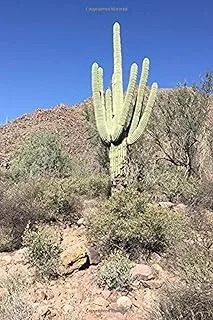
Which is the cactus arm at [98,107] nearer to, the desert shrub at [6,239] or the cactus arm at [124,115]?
the cactus arm at [124,115]

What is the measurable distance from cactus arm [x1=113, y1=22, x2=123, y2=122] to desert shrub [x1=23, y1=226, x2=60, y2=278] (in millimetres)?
4318

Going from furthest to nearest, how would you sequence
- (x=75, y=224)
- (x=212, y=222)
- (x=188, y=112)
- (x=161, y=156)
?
(x=161, y=156) → (x=188, y=112) → (x=75, y=224) → (x=212, y=222)

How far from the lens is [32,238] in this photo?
740 centimetres

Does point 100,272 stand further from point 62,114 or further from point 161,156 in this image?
point 62,114

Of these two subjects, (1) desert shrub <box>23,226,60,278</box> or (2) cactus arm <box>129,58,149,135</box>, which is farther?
(2) cactus arm <box>129,58,149,135</box>

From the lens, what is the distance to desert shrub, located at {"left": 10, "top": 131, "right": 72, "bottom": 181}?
17047mm

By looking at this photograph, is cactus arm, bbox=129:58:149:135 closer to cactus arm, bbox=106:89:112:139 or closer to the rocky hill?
cactus arm, bbox=106:89:112:139

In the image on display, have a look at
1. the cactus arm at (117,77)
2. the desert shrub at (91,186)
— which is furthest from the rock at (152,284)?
the cactus arm at (117,77)

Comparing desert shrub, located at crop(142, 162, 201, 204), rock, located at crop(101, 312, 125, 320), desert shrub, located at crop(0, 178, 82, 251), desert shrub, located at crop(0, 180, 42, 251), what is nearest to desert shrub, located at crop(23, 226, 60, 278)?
desert shrub, located at crop(0, 180, 42, 251)

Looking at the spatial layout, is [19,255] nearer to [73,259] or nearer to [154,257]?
[73,259]

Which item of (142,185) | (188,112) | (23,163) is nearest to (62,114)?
(23,163)

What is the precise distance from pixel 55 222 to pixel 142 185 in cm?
304

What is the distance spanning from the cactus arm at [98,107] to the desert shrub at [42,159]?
583 cm

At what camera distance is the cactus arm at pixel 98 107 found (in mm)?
10922
